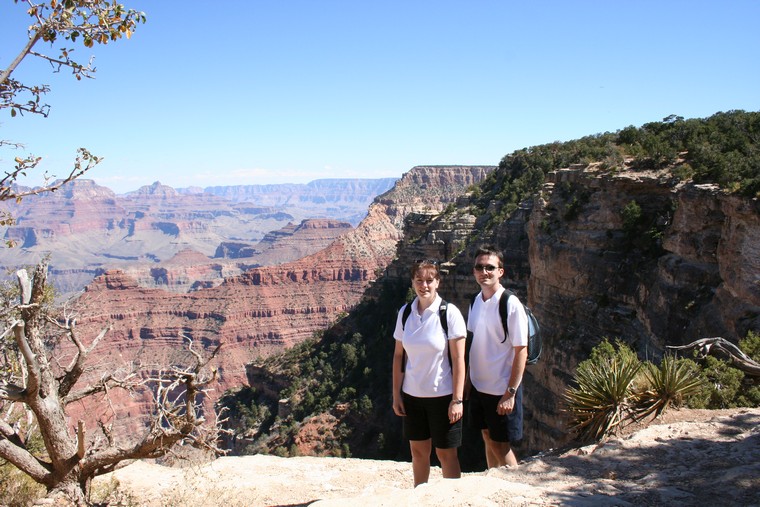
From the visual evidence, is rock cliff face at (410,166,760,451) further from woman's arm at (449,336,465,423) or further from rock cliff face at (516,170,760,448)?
woman's arm at (449,336,465,423)

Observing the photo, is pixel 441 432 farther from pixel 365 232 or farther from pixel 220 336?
pixel 365 232

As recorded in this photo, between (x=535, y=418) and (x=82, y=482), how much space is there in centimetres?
1673

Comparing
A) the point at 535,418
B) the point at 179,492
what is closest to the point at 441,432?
the point at 179,492

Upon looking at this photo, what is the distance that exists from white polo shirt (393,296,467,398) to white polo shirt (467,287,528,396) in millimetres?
269

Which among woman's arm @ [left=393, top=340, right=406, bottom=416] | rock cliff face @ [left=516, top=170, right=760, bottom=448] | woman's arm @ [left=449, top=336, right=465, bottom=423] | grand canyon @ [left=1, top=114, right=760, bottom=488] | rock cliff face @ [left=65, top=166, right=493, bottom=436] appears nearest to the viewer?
woman's arm @ [left=449, top=336, right=465, bottom=423]

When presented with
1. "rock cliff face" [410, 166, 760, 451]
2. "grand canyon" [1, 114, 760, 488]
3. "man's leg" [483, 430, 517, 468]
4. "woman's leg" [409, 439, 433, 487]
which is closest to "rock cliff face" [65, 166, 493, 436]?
"grand canyon" [1, 114, 760, 488]

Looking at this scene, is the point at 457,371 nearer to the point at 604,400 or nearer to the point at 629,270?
the point at 604,400

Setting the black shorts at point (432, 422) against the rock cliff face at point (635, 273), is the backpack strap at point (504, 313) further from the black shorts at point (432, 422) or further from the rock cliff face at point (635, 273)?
the rock cliff face at point (635, 273)

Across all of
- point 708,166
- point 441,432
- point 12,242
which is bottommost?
point 441,432

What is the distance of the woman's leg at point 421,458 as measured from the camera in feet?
21.2

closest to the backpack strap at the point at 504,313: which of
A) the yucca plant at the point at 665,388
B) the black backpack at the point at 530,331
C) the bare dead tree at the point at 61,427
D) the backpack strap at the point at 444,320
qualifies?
the black backpack at the point at 530,331

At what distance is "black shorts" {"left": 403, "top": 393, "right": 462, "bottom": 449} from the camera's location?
6109 mm

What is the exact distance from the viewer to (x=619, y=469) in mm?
6398

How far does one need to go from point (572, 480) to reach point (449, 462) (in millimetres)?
1325
